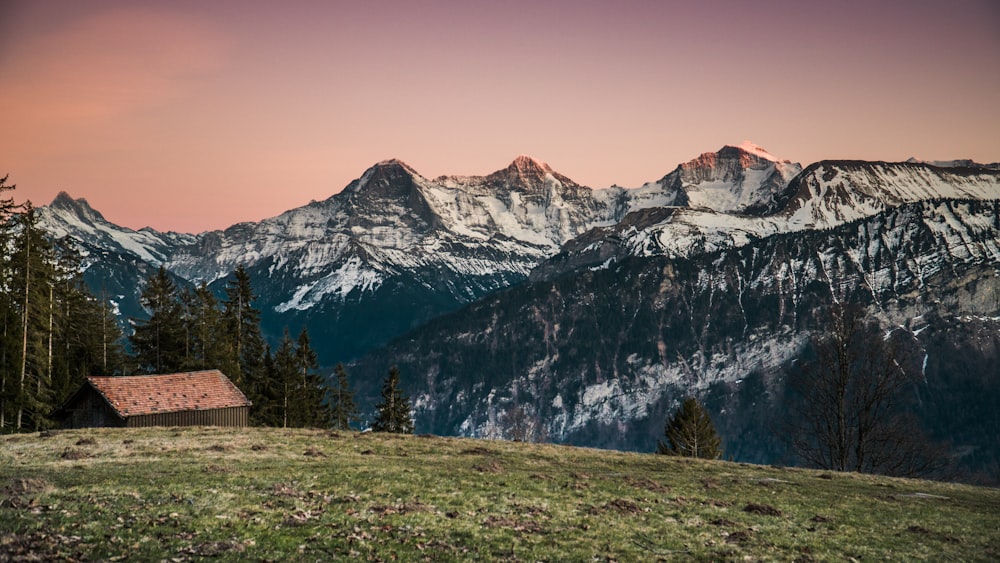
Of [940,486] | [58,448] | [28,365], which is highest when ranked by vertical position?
[28,365]

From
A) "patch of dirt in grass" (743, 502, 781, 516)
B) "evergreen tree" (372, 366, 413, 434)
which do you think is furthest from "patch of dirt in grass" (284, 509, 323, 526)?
"evergreen tree" (372, 366, 413, 434)

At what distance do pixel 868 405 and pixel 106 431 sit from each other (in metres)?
60.7

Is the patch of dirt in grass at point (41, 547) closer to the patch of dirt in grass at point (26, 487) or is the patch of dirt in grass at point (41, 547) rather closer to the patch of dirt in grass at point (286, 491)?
the patch of dirt in grass at point (26, 487)

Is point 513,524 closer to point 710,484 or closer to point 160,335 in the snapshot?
point 710,484

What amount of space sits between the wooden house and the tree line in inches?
138

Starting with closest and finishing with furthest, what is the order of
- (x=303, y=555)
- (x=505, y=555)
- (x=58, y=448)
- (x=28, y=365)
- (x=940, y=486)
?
(x=303, y=555) < (x=505, y=555) < (x=58, y=448) < (x=940, y=486) < (x=28, y=365)

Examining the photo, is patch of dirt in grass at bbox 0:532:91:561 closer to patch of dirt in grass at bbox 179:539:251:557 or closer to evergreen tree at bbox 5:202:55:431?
patch of dirt in grass at bbox 179:539:251:557

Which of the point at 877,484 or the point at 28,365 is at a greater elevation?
the point at 28,365

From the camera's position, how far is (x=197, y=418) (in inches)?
2714

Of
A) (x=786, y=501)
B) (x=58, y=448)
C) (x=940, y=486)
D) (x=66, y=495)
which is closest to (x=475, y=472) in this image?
(x=786, y=501)

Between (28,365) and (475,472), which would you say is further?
(28,365)

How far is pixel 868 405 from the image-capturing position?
226 ft

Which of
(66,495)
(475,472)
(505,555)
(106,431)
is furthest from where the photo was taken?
(106,431)

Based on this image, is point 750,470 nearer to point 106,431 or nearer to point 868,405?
point 868,405
